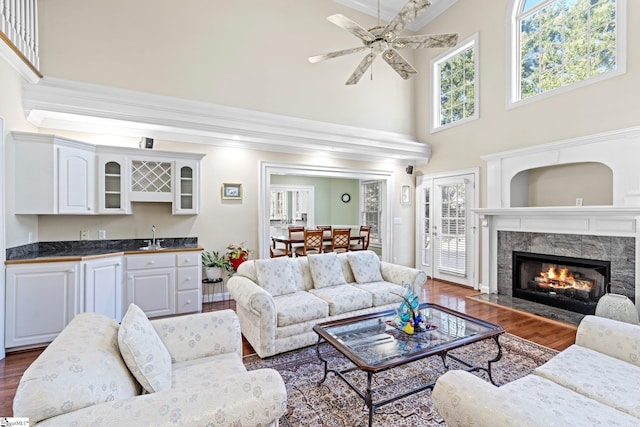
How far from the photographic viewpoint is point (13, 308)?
293 cm

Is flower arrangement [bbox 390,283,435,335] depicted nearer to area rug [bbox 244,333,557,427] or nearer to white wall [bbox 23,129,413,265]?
area rug [bbox 244,333,557,427]

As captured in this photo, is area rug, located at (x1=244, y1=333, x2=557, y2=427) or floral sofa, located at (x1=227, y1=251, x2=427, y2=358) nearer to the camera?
area rug, located at (x1=244, y1=333, x2=557, y2=427)

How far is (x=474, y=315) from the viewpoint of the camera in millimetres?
3996

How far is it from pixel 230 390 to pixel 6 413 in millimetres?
2063

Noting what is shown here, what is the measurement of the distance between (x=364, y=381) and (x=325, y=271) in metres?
1.44

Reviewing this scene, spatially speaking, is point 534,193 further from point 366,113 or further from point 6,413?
point 6,413

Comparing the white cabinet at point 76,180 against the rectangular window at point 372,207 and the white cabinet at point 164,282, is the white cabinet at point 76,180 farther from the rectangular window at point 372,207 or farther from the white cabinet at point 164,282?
the rectangular window at point 372,207

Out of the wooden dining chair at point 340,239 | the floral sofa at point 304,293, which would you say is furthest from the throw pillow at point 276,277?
the wooden dining chair at point 340,239

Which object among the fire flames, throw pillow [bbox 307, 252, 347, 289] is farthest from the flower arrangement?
the fire flames

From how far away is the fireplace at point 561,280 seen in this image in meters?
3.85

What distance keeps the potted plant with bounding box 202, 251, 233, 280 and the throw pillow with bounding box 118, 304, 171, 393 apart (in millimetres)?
2910

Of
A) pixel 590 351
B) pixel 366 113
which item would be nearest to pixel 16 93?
pixel 366 113

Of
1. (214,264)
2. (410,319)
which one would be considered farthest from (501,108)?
(214,264)

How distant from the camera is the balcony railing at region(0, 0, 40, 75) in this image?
2.87m
